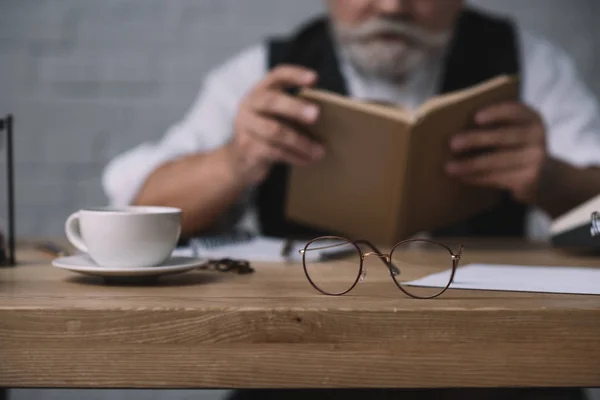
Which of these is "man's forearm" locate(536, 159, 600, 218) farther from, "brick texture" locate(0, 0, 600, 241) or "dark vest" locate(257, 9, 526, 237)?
"brick texture" locate(0, 0, 600, 241)

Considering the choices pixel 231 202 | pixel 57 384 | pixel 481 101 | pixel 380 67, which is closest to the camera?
pixel 57 384

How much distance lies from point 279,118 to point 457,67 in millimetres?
684

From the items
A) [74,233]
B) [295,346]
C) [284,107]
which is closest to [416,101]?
[284,107]

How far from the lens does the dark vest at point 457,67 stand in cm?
163

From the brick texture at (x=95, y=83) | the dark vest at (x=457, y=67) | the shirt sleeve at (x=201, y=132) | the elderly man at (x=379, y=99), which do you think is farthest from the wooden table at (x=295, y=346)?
the brick texture at (x=95, y=83)

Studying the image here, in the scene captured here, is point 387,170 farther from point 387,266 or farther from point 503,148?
point 387,266

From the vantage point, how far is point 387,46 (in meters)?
1.45

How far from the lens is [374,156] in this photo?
1.07m

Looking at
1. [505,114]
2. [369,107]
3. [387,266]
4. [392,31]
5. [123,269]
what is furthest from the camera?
[392,31]

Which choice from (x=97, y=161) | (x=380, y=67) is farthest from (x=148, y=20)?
(x=380, y=67)

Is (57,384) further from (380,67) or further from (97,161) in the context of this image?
(97,161)

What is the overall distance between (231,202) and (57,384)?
864 millimetres

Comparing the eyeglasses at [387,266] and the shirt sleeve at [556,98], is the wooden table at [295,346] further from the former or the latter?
the shirt sleeve at [556,98]

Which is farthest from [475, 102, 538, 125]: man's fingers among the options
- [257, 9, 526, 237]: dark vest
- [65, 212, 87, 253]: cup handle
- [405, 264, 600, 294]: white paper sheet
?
[65, 212, 87, 253]: cup handle
